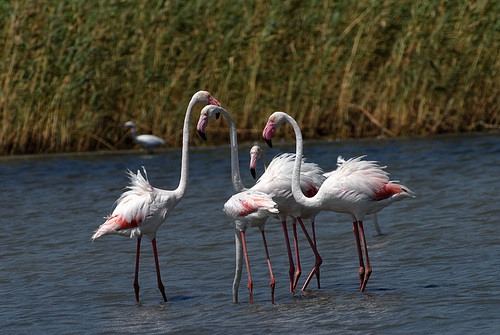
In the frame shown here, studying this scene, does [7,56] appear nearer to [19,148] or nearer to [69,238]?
[19,148]

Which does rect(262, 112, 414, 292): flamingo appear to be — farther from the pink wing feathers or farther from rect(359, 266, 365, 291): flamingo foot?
the pink wing feathers

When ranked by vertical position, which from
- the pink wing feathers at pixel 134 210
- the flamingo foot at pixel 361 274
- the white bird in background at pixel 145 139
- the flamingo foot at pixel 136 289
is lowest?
the flamingo foot at pixel 136 289

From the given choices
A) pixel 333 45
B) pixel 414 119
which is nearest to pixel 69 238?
pixel 333 45

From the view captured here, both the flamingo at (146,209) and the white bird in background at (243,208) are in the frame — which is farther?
the flamingo at (146,209)

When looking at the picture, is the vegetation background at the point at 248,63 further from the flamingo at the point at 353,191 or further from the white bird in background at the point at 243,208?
the white bird in background at the point at 243,208

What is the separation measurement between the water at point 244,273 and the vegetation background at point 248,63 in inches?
74.2

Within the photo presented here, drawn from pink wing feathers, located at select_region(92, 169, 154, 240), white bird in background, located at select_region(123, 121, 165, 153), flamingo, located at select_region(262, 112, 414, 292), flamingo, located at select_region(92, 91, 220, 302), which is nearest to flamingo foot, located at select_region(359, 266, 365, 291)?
flamingo, located at select_region(262, 112, 414, 292)

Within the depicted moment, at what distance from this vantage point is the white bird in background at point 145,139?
14.4m

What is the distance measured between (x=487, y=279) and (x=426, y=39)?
8575mm

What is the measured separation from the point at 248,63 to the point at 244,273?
798 cm

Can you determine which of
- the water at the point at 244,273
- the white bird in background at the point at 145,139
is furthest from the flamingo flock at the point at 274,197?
the white bird in background at the point at 145,139

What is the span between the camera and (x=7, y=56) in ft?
45.7

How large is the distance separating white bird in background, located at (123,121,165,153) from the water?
1.66 meters

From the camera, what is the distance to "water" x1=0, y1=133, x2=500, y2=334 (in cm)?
548
